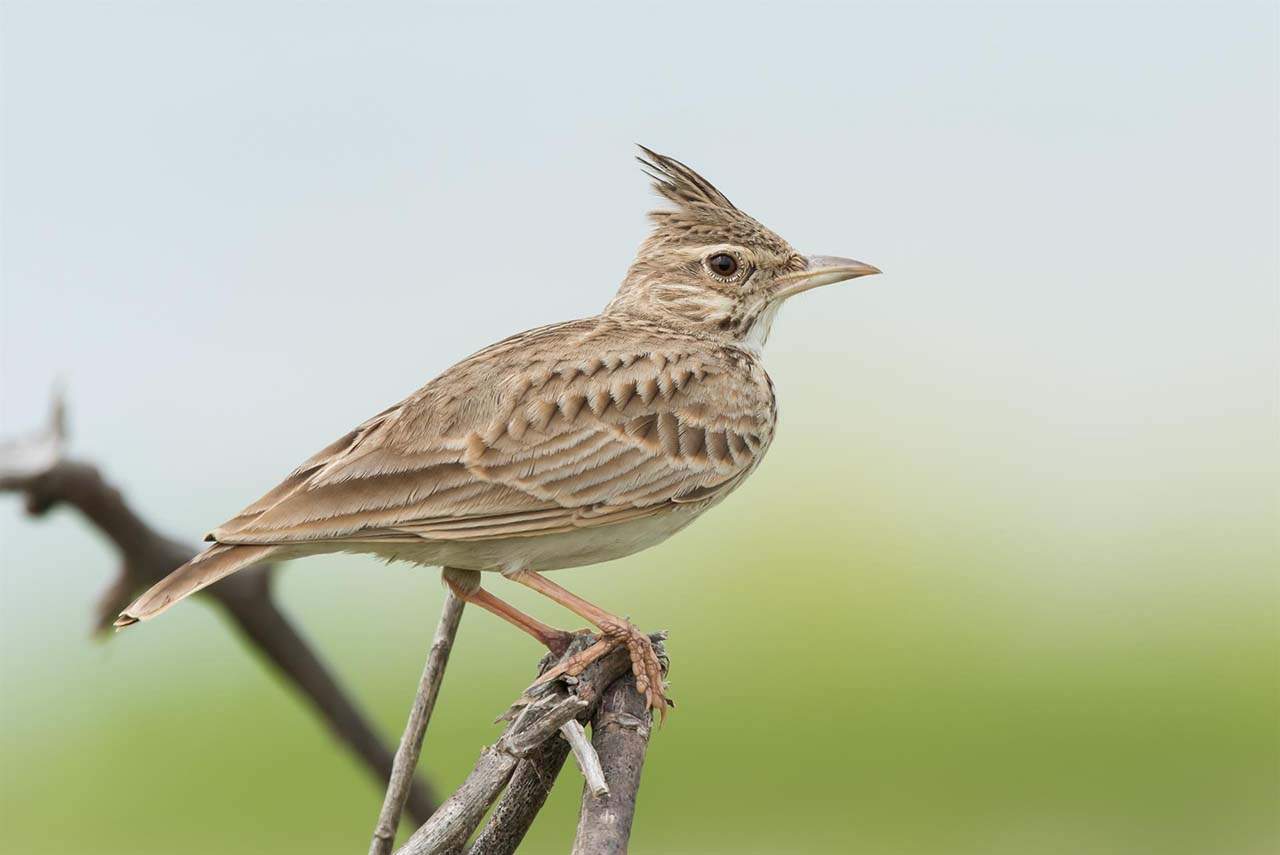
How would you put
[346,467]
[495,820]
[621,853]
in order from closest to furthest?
[621,853] < [495,820] < [346,467]

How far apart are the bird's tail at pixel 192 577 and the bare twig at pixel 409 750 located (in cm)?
68

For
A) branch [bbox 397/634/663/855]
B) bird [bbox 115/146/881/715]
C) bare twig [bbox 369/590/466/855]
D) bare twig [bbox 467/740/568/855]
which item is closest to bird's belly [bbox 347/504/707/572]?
bird [bbox 115/146/881/715]

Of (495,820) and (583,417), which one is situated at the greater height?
(583,417)

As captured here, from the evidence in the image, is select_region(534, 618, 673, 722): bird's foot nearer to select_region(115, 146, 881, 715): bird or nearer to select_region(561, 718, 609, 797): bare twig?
select_region(115, 146, 881, 715): bird

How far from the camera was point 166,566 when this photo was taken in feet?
15.9

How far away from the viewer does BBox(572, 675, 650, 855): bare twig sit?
3480mm

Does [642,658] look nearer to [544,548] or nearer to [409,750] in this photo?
[544,548]

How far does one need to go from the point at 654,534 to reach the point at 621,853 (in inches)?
88.2

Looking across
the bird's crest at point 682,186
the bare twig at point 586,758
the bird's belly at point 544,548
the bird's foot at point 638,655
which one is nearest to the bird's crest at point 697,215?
the bird's crest at point 682,186

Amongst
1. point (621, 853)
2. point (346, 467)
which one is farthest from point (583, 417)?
point (621, 853)

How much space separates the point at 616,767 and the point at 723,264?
3322mm

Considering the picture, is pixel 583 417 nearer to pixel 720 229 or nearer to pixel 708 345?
pixel 708 345

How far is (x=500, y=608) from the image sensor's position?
541cm

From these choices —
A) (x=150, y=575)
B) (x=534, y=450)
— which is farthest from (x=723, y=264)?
(x=150, y=575)
